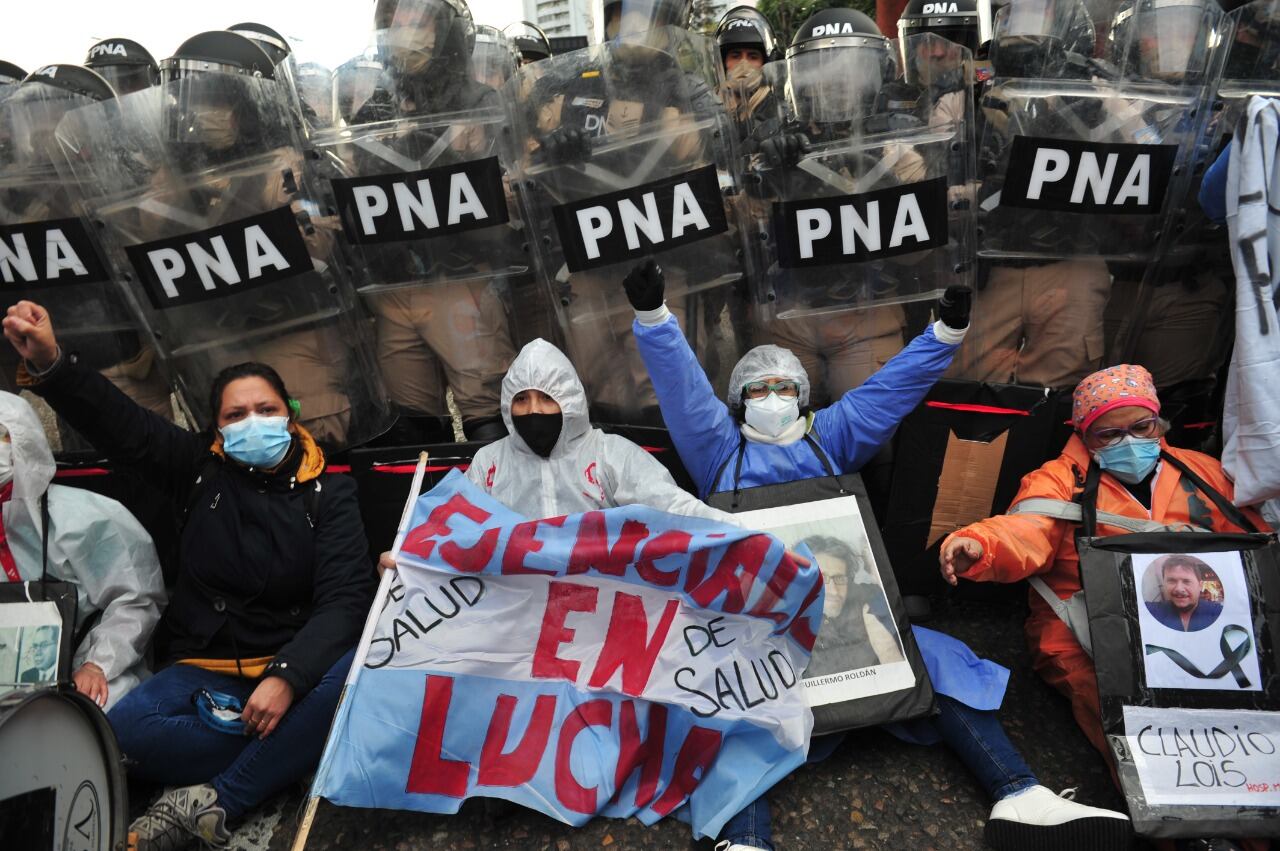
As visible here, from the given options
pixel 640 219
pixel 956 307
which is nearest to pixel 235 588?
pixel 640 219

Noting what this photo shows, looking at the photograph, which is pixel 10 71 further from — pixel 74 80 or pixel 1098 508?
pixel 1098 508

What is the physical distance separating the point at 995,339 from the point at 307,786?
10.7 ft

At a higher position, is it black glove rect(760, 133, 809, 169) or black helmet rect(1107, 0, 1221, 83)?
black helmet rect(1107, 0, 1221, 83)

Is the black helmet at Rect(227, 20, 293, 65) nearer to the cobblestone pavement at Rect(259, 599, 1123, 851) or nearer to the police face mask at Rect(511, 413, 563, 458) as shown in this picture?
the police face mask at Rect(511, 413, 563, 458)

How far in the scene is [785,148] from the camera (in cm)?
340

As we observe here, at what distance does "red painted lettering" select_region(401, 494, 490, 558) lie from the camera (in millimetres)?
2744

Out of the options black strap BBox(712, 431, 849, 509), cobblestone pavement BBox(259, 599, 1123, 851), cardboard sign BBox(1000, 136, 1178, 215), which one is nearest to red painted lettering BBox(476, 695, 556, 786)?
cobblestone pavement BBox(259, 599, 1123, 851)

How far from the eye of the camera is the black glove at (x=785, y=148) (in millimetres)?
3393

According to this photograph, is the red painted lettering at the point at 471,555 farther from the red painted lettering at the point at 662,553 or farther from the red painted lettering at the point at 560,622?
the red painted lettering at the point at 662,553

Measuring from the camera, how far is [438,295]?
371 centimetres

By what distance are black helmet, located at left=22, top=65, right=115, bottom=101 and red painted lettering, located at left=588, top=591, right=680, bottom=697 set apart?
9.93 ft

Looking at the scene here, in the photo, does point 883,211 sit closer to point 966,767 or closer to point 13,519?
point 966,767

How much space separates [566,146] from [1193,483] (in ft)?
8.33

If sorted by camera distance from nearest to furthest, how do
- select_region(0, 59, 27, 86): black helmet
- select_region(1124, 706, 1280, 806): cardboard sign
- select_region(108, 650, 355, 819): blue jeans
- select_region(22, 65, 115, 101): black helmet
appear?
select_region(1124, 706, 1280, 806): cardboard sign → select_region(108, 650, 355, 819): blue jeans → select_region(22, 65, 115, 101): black helmet → select_region(0, 59, 27, 86): black helmet
